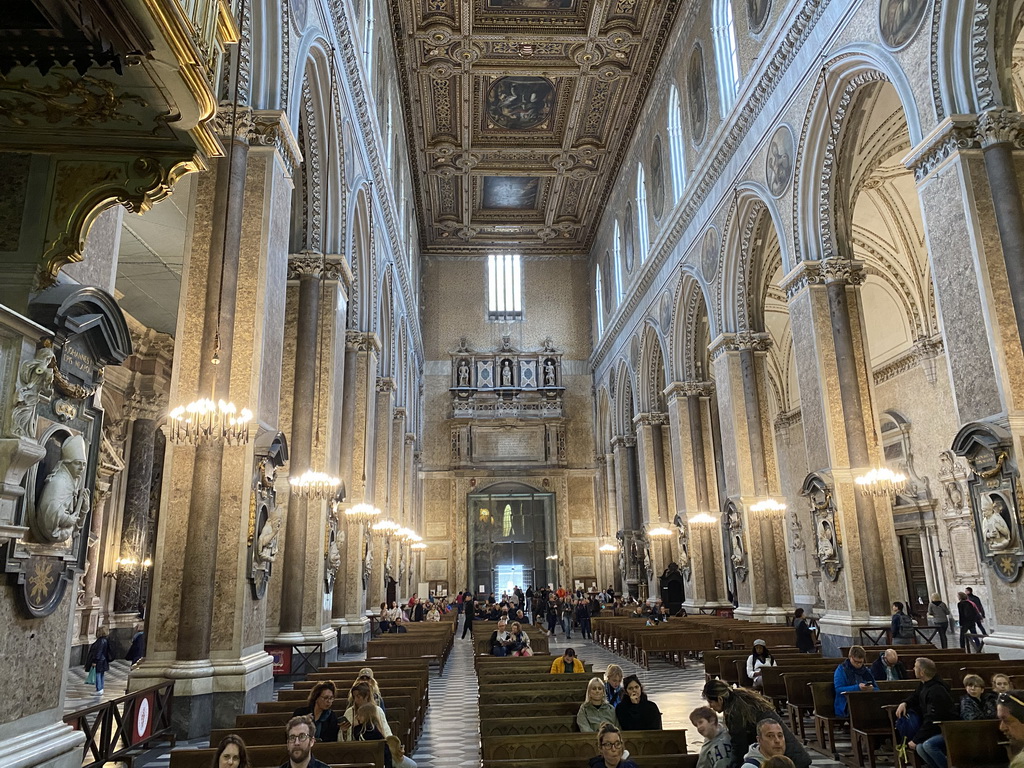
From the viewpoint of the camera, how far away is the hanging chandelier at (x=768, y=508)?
54.0 ft

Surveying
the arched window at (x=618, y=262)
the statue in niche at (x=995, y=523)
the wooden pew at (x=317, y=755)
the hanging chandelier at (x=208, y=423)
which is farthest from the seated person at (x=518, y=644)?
the arched window at (x=618, y=262)

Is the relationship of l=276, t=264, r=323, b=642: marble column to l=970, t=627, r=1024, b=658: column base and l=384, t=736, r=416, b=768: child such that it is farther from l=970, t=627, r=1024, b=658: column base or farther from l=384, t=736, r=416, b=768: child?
l=970, t=627, r=1024, b=658: column base

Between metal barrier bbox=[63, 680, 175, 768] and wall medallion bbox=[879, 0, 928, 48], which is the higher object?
wall medallion bbox=[879, 0, 928, 48]

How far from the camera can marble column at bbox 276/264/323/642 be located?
1138cm

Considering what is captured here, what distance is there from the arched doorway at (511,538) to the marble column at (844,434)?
66.0 feet

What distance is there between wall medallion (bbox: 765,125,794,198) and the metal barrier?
1293 cm

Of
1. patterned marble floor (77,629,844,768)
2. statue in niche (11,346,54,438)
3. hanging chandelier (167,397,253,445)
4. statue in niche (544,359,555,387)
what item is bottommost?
patterned marble floor (77,629,844,768)

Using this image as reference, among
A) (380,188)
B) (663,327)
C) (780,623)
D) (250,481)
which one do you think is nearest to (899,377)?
(663,327)

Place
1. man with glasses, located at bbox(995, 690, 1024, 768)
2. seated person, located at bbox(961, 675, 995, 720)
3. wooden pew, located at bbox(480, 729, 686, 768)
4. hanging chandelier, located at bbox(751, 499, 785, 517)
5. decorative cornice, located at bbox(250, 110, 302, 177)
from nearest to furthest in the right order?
man with glasses, located at bbox(995, 690, 1024, 768) → wooden pew, located at bbox(480, 729, 686, 768) → seated person, located at bbox(961, 675, 995, 720) → decorative cornice, located at bbox(250, 110, 302, 177) → hanging chandelier, located at bbox(751, 499, 785, 517)

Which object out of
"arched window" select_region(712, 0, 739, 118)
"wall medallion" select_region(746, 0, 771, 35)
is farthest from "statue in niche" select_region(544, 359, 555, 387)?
"wall medallion" select_region(746, 0, 771, 35)

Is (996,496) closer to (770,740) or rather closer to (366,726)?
(770,740)

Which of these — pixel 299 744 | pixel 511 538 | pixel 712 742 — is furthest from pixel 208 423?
pixel 511 538

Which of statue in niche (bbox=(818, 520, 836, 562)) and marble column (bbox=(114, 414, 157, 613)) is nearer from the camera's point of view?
statue in niche (bbox=(818, 520, 836, 562))

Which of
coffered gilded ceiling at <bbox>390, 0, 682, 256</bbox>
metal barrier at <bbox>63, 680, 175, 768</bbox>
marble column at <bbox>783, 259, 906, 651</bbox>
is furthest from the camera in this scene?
coffered gilded ceiling at <bbox>390, 0, 682, 256</bbox>
